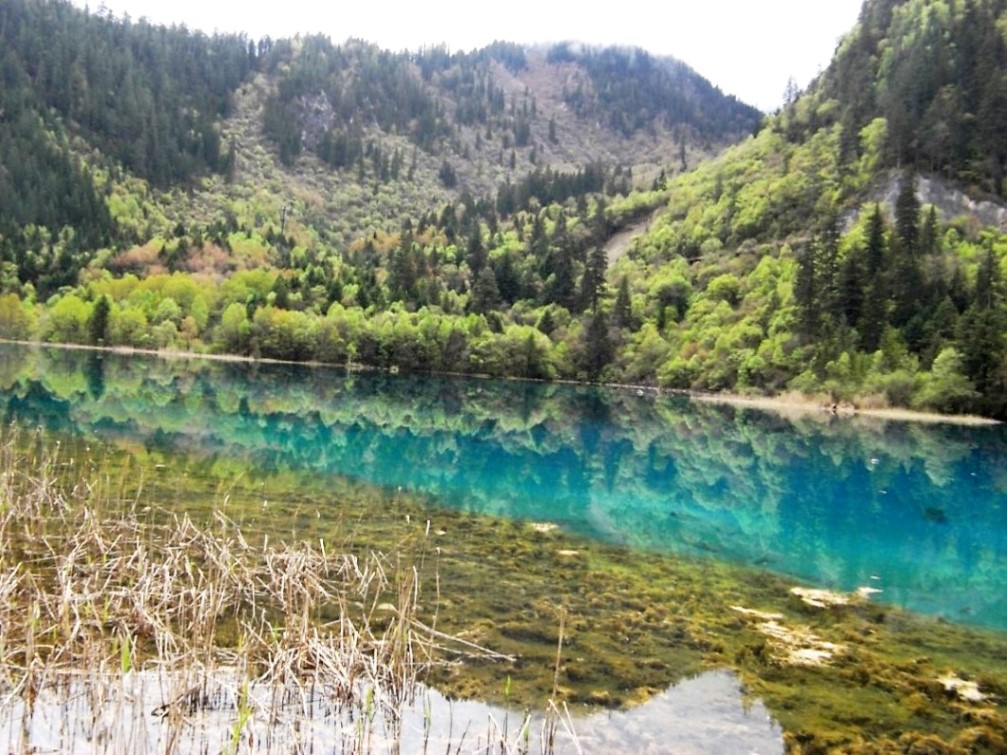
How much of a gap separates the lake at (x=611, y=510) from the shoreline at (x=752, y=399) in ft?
42.3

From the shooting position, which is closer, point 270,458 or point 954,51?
point 270,458

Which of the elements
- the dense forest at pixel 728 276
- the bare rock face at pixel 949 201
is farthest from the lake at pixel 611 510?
the bare rock face at pixel 949 201

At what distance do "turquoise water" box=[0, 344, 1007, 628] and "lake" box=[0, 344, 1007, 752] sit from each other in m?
0.18

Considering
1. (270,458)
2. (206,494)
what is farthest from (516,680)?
(270,458)

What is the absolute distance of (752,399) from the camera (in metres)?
92.1

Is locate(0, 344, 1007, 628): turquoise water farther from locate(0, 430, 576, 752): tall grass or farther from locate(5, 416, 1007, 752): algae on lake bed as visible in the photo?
locate(0, 430, 576, 752): tall grass

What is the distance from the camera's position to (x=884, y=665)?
45.9ft

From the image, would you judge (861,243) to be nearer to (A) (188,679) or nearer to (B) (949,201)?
(B) (949,201)

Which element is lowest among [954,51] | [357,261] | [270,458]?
[270,458]

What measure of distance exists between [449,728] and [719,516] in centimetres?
2083

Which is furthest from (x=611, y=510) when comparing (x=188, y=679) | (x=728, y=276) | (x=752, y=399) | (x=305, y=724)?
(x=728, y=276)

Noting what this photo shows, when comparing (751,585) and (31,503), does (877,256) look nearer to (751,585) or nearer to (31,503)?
(751,585)

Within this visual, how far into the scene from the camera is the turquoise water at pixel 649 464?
23.7 meters

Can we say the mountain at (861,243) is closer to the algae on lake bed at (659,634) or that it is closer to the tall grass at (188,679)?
the algae on lake bed at (659,634)
